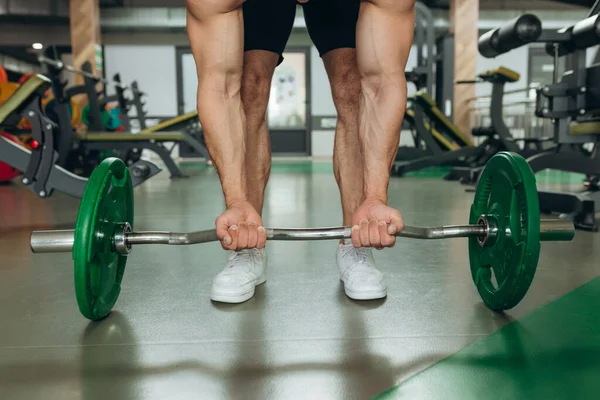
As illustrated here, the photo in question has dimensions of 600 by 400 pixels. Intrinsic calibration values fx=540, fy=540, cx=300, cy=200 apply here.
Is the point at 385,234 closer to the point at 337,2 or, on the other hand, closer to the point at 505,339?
the point at 505,339

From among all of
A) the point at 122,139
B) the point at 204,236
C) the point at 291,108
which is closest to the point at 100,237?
the point at 204,236

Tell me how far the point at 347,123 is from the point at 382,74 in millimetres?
252

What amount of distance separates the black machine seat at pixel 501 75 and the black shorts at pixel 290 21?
2727mm

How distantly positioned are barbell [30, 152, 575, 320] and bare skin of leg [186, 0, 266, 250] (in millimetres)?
135

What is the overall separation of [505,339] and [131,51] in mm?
8869

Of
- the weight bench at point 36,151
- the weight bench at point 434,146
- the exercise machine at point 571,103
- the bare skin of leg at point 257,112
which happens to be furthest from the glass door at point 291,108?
the bare skin of leg at point 257,112

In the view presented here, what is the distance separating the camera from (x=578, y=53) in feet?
7.18

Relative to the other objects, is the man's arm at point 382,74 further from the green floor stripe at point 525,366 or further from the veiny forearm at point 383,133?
the green floor stripe at point 525,366

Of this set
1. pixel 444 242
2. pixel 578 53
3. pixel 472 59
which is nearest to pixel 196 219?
pixel 444 242

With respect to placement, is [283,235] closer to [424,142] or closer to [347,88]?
[347,88]

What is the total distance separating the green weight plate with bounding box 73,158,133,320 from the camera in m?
0.83

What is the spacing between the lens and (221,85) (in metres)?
0.99

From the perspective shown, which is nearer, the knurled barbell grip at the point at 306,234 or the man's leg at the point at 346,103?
the knurled barbell grip at the point at 306,234

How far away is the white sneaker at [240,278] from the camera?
1.08 m
